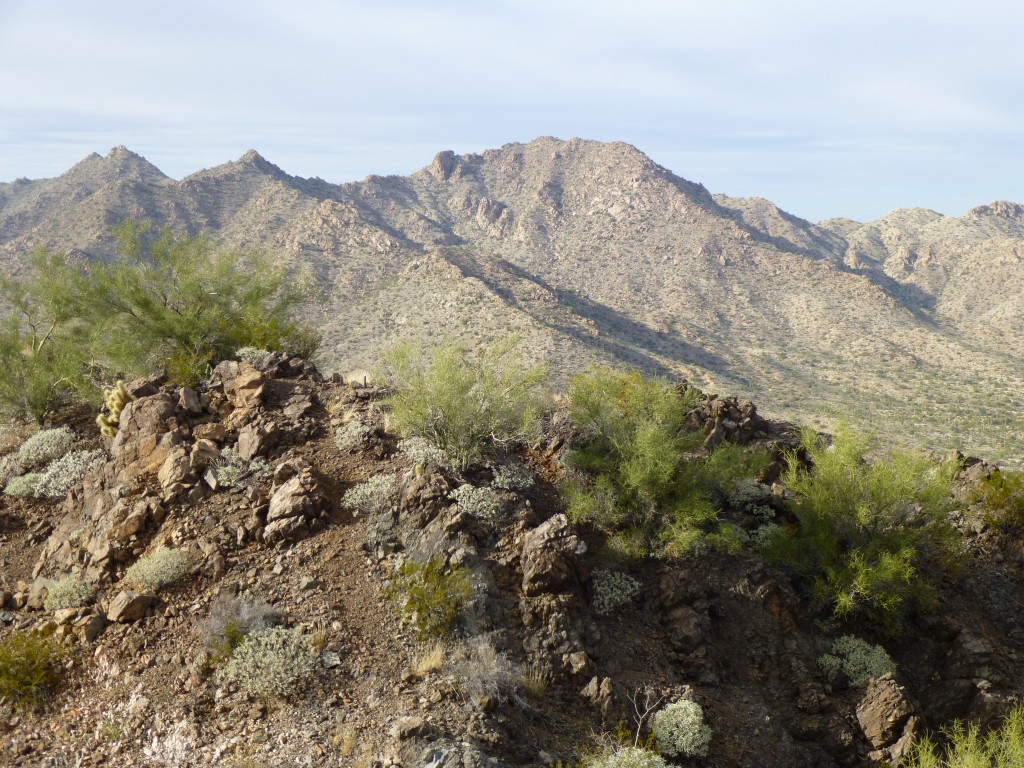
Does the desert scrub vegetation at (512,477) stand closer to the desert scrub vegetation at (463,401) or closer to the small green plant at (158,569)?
the desert scrub vegetation at (463,401)

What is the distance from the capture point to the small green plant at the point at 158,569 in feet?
30.2

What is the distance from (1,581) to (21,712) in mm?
3105

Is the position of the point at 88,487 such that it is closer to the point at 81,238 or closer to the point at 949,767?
the point at 949,767

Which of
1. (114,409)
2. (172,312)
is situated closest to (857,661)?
(114,409)

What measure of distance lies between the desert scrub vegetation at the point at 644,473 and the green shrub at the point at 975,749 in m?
3.79

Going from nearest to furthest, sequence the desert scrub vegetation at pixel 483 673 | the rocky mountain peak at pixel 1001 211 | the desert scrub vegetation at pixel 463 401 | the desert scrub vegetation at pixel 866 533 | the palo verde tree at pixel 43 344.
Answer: the desert scrub vegetation at pixel 483 673 → the desert scrub vegetation at pixel 866 533 → the desert scrub vegetation at pixel 463 401 → the palo verde tree at pixel 43 344 → the rocky mountain peak at pixel 1001 211

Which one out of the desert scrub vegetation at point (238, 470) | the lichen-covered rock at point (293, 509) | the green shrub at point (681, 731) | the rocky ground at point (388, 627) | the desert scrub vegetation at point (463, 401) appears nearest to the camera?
the rocky ground at point (388, 627)

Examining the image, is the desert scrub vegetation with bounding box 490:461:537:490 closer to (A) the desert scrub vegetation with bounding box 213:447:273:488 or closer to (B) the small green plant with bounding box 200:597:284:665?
(A) the desert scrub vegetation with bounding box 213:447:273:488

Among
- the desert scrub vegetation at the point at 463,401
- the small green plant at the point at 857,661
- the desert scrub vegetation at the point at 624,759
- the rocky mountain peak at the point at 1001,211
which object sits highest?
the rocky mountain peak at the point at 1001,211

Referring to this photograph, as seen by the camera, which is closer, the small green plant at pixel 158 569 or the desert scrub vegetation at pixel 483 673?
the desert scrub vegetation at pixel 483 673

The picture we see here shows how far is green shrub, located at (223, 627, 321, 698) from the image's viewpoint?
7820mm

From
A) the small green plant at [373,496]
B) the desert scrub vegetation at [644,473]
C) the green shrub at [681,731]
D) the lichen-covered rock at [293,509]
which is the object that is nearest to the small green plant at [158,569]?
the lichen-covered rock at [293,509]

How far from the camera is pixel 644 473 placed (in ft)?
36.4

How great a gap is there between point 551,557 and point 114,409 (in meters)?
9.31
